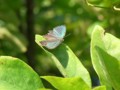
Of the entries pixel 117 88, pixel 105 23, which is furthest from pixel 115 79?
pixel 105 23

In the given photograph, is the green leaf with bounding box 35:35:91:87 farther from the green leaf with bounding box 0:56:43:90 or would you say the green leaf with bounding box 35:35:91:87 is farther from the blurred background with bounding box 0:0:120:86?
the blurred background with bounding box 0:0:120:86

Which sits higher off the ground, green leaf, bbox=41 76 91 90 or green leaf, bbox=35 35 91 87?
green leaf, bbox=41 76 91 90

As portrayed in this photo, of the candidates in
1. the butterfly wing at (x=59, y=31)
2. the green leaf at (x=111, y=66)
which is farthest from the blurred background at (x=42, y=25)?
the green leaf at (x=111, y=66)

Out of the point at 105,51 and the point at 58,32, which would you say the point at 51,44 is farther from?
the point at 105,51

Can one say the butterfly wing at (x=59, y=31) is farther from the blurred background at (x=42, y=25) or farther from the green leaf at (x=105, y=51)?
the blurred background at (x=42, y=25)

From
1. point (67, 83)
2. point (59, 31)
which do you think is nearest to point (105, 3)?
point (59, 31)

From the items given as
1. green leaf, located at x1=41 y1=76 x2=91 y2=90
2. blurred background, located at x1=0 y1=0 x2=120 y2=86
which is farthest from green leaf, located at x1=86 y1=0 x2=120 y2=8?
blurred background, located at x1=0 y1=0 x2=120 y2=86
